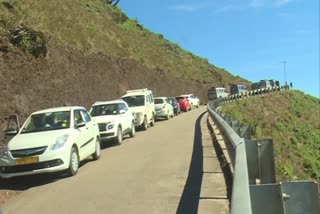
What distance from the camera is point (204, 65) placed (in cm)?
8819

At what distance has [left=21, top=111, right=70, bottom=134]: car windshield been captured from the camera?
45.7 feet

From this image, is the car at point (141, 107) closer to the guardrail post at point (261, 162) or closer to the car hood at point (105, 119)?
the car hood at point (105, 119)

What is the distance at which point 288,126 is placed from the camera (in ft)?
135

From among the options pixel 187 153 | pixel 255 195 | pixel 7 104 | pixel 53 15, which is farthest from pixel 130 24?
pixel 255 195

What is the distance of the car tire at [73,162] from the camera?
13.0m

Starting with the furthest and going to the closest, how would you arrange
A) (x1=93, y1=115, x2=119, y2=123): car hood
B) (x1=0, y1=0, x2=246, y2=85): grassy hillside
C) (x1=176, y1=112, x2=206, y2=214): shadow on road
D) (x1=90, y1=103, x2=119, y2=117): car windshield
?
(x1=0, y1=0, x2=246, y2=85): grassy hillside → (x1=90, y1=103, x2=119, y2=117): car windshield → (x1=93, y1=115, x2=119, y2=123): car hood → (x1=176, y1=112, x2=206, y2=214): shadow on road

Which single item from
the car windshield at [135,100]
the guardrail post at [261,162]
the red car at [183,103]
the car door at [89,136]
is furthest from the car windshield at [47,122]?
the red car at [183,103]

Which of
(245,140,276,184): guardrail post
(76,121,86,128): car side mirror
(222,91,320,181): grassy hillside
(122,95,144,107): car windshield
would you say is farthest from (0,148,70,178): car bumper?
(122,95,144,107): car windshield

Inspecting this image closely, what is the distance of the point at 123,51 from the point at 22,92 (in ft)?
77.7

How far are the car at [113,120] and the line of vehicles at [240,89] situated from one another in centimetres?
4074

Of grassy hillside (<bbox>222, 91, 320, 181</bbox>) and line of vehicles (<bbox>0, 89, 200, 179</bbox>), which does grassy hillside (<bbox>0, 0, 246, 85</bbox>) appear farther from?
grassy hillside (<bbox>222, 91, 320, 181</bbox>)

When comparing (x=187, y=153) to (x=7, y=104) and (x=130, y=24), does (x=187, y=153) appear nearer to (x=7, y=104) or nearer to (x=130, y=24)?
(x=7, y=104)

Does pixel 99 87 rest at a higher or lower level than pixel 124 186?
higher

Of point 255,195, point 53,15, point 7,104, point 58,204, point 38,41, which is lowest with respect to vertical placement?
point 58,204
